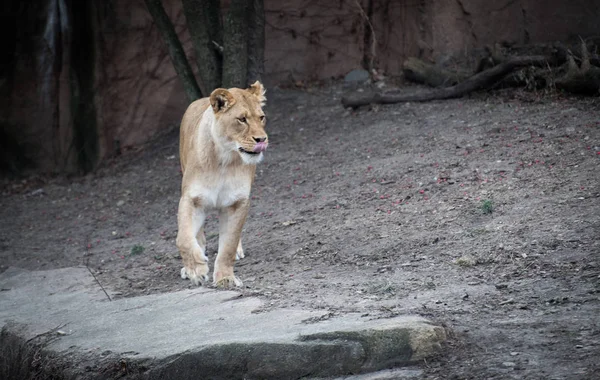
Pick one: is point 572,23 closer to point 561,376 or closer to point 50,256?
point 50,256

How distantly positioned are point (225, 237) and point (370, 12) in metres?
7.68

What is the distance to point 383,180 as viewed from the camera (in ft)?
27.5

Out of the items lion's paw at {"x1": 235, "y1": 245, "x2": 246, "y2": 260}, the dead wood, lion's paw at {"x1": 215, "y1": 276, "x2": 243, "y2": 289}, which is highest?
the dead wood

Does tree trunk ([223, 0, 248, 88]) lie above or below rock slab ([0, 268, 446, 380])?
above

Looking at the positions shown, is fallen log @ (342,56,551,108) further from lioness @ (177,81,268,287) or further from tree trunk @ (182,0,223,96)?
lioness @ (177,81,268,287)

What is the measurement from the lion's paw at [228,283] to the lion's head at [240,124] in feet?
2.89

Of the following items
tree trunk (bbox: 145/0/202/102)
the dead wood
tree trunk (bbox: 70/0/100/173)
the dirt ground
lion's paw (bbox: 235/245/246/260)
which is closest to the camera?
the dirt ground

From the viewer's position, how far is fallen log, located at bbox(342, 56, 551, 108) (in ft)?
31.6

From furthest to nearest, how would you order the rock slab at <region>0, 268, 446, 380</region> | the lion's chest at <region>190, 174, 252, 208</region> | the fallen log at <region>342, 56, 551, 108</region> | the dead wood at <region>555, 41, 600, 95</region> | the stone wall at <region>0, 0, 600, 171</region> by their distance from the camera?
1. the stone wall at <region>0, 0, 600, 171</region>
2. the fallen log at <region>342, 56, 551, 108</region>
3. the dead wood at <region>555, 41, 600, 95</region>
4. the lion's chest at <region>190, 174, 252, 208</region>
5. the rock slab at <region>0, 268, 446, 380</region>

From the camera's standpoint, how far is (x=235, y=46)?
9758 millimetres

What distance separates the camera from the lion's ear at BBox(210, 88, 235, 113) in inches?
232

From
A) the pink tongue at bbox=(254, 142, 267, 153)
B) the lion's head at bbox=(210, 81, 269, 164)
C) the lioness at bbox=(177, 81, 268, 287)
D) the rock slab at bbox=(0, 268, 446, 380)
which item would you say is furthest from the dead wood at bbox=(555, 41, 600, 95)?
the rock slab at bbox=(0, 268, 446, 380)

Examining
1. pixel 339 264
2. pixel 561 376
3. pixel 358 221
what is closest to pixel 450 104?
pixel 358 221

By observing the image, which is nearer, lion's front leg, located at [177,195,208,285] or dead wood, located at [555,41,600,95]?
lion's front leg, located at [177,195,208,285]
